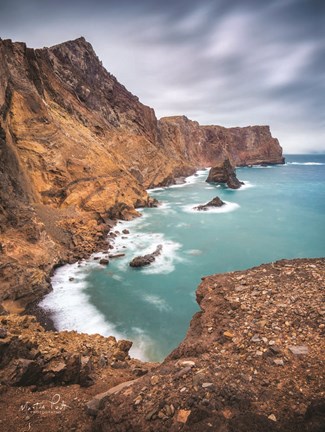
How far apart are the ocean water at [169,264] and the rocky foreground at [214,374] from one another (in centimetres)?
529

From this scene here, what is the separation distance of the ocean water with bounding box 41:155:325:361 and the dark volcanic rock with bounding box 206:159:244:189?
17.7 m

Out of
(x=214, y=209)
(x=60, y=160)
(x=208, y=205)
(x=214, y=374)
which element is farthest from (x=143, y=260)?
(x=208, y=205)

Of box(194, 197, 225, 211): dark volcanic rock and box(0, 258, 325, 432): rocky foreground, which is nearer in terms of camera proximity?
box(0, 258, 325, 432): rocky foreground

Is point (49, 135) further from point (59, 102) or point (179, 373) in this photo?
point (179, 373)

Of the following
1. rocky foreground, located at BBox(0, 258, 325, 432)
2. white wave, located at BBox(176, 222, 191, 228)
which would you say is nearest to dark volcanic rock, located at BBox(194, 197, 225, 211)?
white wave, located at BBox(176, 222, 191, 228)

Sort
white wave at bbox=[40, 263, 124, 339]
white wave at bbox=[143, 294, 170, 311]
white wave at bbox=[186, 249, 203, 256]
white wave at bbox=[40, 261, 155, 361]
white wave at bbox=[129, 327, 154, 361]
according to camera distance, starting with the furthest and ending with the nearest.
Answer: white wave at bbox=[186, 249, 203, 256] < white wave at bbox=[143, 294, 170, 311] < white wave at bbox=[40, 263, 124, 339] < white wave at bbox=[40, 261, 155, 361] < white wave at bbox=[129, 327, 154, 361]

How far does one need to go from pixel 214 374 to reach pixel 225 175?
5992 centimetres

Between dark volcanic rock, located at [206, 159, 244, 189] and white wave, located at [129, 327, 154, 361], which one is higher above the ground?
dark volcanic rock, located at [206, 159, 244, 189]

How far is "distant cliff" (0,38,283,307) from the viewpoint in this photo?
49.1 feet

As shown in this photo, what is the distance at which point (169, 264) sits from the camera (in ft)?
63.5
